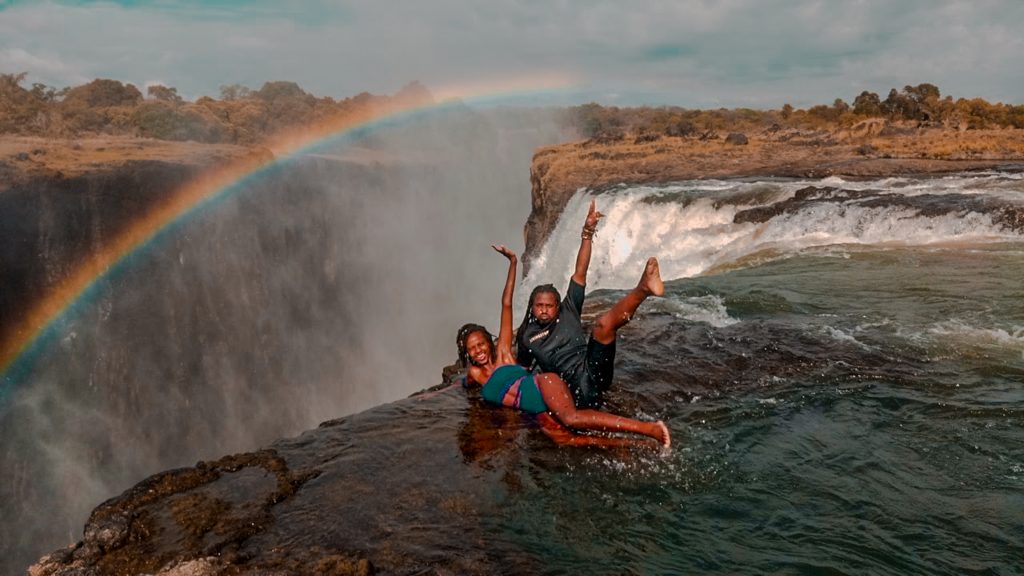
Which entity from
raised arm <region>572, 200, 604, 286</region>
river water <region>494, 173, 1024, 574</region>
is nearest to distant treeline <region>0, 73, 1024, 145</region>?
river water <region>494, 173, 1024, 574</region>

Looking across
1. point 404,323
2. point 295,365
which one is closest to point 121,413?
point 295,365

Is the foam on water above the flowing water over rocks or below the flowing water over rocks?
above

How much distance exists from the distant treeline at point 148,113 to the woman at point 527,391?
140 feet

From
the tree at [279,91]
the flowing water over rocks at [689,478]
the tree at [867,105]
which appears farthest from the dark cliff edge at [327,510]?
the tree at [279,91]

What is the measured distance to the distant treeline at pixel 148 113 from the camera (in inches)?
1665

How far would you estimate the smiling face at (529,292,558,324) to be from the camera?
17.5ft

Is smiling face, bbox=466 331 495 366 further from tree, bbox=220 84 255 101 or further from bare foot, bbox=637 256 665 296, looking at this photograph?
tree, bbox=220 84 255 101

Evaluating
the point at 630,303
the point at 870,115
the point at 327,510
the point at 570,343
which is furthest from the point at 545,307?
the point at 870,115

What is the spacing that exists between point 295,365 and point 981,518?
32.5 meters

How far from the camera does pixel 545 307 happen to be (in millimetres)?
5379

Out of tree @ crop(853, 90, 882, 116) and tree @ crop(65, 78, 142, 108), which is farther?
tree @ crop(65, 78, 142, 108)

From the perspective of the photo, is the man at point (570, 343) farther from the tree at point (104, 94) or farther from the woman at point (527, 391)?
the tree at point (104, 94)

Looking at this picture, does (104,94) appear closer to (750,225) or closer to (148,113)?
(148,113)

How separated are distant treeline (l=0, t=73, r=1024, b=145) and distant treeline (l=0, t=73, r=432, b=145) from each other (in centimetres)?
7
